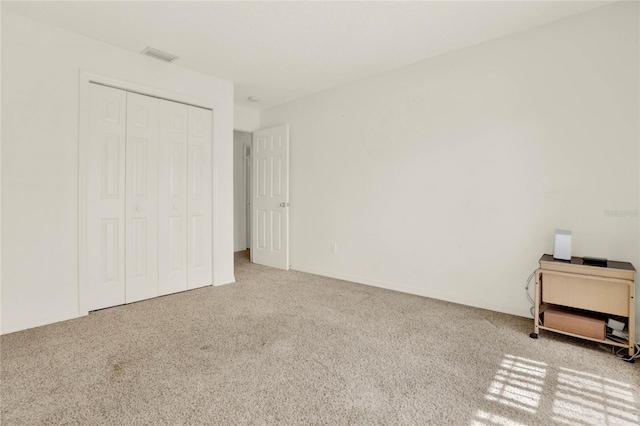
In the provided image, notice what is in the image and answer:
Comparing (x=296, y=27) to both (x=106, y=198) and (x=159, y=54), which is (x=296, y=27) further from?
(x=106, y=198)

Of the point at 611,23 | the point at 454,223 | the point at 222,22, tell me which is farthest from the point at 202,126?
the point at 611,23

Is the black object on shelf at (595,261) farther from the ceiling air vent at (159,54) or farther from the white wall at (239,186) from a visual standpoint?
the white wall at (239,186)

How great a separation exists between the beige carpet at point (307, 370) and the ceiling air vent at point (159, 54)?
252 centimetres

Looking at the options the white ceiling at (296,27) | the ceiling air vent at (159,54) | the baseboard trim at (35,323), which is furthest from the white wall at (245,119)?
the baseboard trim at (35,323)

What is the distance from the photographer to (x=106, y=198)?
3080 mm

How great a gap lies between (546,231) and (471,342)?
4.01 ft

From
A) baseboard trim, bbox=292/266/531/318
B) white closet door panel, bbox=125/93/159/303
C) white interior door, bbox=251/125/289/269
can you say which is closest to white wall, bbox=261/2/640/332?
baseboard trim, bbox=292/266/531/318

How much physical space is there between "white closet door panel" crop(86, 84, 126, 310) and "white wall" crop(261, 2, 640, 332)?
2.37 m

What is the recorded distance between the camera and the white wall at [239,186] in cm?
640

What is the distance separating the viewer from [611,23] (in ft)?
8.16

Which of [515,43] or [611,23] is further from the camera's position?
[515,43]

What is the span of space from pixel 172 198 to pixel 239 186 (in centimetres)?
294

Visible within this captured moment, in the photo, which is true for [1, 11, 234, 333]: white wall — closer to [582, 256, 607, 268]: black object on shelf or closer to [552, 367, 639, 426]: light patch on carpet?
[552, 367, 639, 426]: light patch on carpet

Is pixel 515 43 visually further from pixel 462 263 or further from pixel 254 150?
pixel 254 150
